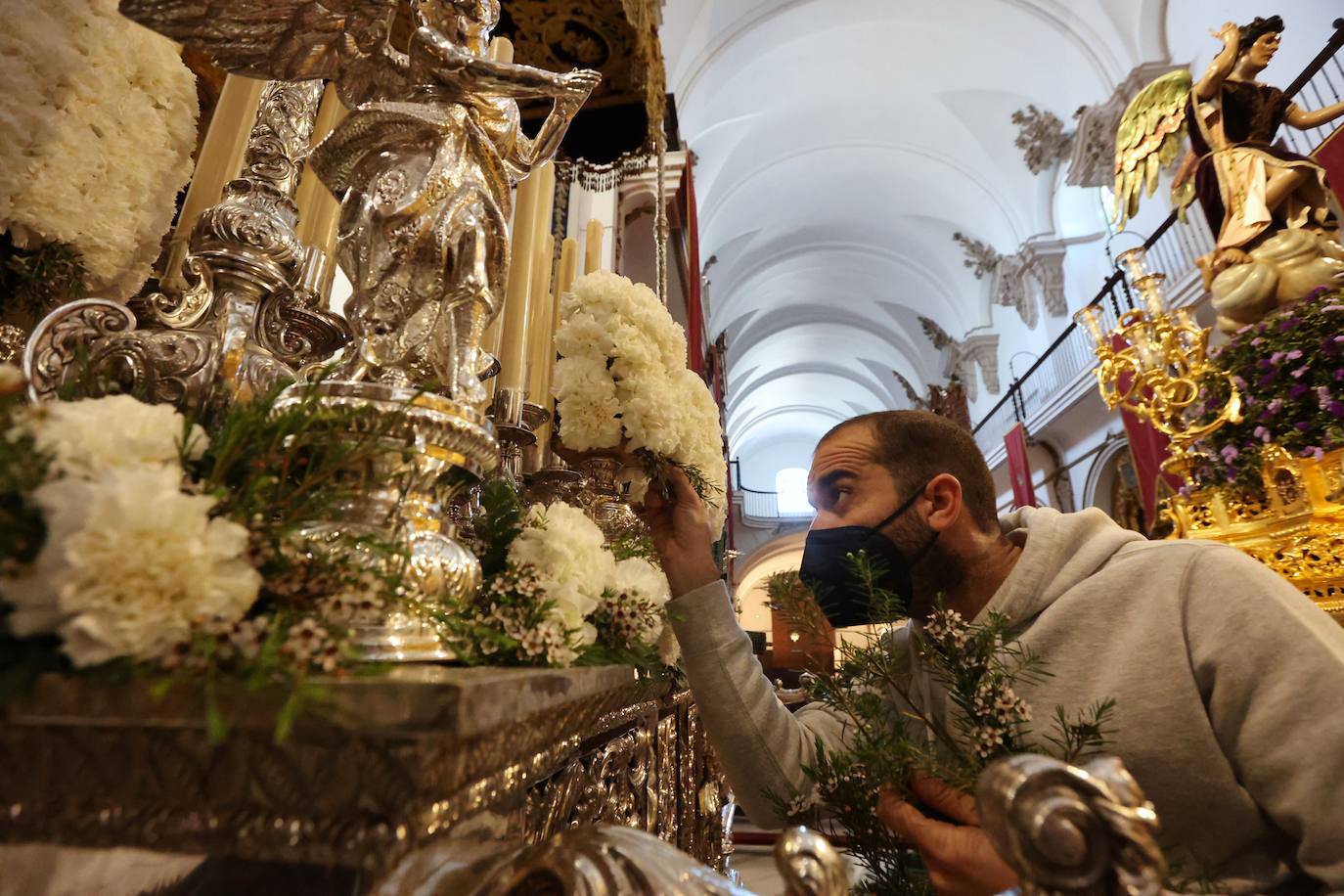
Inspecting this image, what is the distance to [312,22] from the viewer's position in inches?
29.7

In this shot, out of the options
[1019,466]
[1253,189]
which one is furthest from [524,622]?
[1019,466]

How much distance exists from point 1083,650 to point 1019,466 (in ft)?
31.5

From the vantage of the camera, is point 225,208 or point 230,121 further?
point 230,121

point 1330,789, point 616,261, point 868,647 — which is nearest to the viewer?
point 1330,789

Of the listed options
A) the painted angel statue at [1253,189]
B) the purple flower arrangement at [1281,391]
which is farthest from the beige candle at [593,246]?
the painted angel statue at [1253,189]

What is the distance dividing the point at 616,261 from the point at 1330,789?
8.85 feet

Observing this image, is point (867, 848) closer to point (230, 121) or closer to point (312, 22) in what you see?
point (312, 22)

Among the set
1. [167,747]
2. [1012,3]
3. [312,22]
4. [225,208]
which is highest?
[1012,3]

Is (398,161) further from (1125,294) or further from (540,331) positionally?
(1125,294)

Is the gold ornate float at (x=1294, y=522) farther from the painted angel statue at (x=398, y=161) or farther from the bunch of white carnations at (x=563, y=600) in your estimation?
the painted angel statue at (x=398, y=161)

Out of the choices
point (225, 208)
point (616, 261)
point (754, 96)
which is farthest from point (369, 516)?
point (754, 96)

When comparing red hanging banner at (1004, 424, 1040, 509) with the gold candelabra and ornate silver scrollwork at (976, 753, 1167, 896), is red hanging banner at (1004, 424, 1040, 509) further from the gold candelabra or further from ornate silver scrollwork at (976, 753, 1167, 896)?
ornate silver scrollwork at (976, 753, 1167, 896)

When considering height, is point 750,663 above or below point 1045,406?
below

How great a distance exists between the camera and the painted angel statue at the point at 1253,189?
10.3ft
